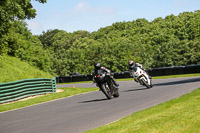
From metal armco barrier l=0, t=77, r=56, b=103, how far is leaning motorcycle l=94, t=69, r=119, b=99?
8383 mm

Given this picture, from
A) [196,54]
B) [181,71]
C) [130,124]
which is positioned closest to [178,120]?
[130,124]

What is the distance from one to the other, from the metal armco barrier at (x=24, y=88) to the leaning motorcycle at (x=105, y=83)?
27.5 feet

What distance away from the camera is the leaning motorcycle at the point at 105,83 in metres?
14.5

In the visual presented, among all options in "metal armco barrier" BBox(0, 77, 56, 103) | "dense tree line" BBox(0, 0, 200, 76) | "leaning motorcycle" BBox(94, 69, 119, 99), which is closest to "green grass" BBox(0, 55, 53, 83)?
"metal armco barrier" BBox(0, 77, 56, 103)

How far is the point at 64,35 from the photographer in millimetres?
136000

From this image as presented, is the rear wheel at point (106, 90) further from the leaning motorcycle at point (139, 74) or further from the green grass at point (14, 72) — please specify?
the green grass at point (14, 72)

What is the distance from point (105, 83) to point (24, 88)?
994cm

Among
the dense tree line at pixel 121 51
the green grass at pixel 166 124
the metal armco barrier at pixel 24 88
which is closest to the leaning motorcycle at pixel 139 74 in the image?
the metal armco barrier at pixel 24 88

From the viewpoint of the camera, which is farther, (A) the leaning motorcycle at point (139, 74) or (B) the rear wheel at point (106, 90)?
(A) the leaning motorcycle at point (139, 74)

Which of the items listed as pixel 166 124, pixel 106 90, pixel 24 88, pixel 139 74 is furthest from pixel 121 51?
pixel 166 124

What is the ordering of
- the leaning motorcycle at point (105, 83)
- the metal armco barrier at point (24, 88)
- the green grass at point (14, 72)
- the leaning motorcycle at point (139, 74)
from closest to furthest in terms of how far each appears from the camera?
the leaning motorcycle at point (105, 83), the leaning motorcycle at point (139, 74), the metal armco barrier at point (24, 88), the green grass at point (14, 72)

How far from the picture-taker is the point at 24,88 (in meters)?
23.2

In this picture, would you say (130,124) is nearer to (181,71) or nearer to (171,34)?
(181,71)

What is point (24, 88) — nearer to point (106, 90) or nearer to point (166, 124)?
point (106, 90)
